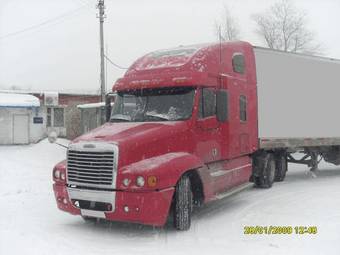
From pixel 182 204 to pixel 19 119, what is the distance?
2504 centimetres

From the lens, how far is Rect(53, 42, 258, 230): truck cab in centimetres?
736

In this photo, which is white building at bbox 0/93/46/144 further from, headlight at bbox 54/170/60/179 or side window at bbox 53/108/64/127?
headlight at bbox 54/170/60/179

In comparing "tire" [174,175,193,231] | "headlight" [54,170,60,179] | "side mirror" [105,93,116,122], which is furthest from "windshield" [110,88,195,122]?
"headlight" [54,170,60,179]

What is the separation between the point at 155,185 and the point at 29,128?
2536cm

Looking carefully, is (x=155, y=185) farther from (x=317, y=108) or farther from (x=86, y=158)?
(x=317, y=108)

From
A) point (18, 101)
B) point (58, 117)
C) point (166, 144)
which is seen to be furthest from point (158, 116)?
point (58, 117)

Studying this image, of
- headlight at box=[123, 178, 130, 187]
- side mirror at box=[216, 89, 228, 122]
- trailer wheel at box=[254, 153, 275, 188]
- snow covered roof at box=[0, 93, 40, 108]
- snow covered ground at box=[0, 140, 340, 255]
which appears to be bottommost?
snow covered ground at box=[0, 140, 340, 255]

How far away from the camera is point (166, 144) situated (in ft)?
26.2

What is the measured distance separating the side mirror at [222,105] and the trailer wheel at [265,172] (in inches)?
168

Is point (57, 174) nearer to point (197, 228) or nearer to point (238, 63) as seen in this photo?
point (197, 228)

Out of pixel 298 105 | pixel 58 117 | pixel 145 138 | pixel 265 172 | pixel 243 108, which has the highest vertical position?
pixel 298 105

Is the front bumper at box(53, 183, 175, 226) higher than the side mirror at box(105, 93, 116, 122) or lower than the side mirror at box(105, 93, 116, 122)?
lower

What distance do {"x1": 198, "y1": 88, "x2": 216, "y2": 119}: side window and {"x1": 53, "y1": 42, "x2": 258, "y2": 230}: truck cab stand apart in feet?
0.06

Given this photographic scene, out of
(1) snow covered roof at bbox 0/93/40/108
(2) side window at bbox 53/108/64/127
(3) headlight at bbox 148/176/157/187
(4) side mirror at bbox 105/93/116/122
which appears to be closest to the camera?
(3) headlight at bbox 148/176/157/187
